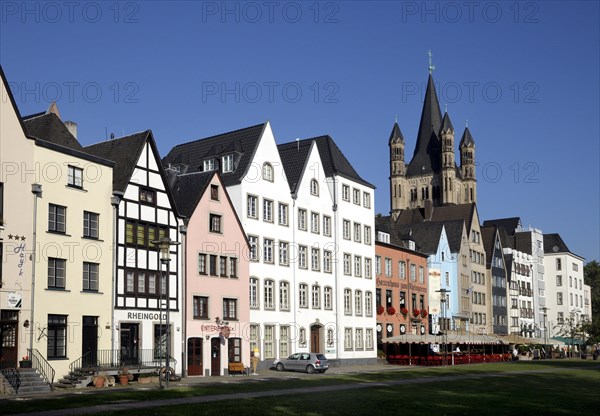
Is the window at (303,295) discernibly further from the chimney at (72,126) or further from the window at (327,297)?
the chimney at (72,126)

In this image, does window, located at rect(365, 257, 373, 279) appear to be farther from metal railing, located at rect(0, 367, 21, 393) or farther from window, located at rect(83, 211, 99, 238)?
metal railing, located at rect(0, 367, 21, 393)

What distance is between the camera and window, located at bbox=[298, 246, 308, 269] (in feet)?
218

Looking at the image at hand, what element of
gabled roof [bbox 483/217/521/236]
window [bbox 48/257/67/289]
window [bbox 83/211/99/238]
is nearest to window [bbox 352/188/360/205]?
window [bbox 83/211/99/238]

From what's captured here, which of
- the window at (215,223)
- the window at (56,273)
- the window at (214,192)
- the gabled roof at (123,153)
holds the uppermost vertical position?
the gabled roof at (123,153)

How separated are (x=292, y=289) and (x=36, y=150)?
26.6 m

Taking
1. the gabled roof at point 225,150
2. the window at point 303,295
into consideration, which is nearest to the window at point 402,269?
the window at point 303,295

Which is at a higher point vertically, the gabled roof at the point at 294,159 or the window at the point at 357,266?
the gabled roof at the point at 294,159

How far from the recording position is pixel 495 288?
372 feet

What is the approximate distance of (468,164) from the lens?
612 ft

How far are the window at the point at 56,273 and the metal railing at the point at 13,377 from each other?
533 centimetres

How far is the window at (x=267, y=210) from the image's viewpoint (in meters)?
62.7

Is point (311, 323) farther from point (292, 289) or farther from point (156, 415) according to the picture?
point (156, 415)

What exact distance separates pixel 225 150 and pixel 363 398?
1345 inches

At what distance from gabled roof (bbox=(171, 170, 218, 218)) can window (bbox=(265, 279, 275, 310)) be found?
9878 mm
